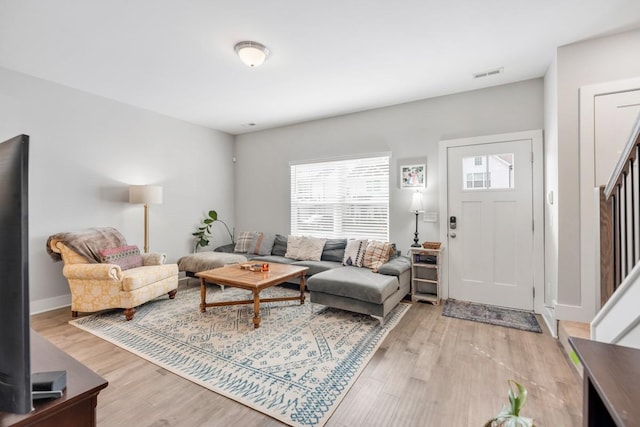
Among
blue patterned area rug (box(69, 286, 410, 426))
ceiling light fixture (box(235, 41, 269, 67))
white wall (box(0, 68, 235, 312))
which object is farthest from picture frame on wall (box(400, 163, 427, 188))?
white wall (box(0, 68, 235, 312))

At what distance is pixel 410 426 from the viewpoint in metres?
1.66

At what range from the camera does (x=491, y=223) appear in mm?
3617

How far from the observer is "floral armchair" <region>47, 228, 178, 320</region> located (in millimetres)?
3139

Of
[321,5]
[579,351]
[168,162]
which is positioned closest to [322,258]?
[168,162]

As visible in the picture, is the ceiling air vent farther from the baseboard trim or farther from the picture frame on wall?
the baseboard trim

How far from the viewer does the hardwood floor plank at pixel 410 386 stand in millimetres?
1726

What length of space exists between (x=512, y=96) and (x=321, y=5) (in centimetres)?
265

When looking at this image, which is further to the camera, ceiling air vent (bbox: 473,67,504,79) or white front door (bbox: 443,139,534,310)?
white front door (bbox: 443,139,534,310)

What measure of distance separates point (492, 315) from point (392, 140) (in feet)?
8.43

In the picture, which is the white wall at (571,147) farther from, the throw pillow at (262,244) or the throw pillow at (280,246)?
the throw pillow at (262,244)

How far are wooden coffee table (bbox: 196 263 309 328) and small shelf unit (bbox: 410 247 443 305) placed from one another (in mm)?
1438

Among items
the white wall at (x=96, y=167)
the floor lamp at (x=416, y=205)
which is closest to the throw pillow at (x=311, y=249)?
the floor lamp at (x=416, y=205)

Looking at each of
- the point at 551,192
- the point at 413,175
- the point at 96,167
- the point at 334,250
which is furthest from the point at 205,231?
the point at 551,192

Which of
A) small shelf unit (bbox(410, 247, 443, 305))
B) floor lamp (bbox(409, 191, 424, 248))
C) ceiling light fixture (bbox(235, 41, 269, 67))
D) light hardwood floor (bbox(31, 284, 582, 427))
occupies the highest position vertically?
ceiling light fixture (bbox(235, 41, 269, 67))
